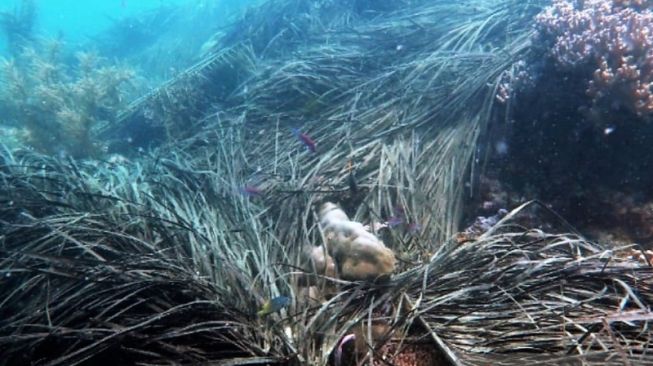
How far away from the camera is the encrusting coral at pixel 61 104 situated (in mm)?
8086

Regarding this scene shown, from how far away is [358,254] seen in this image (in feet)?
7.57

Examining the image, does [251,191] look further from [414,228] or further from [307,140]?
[414,228]

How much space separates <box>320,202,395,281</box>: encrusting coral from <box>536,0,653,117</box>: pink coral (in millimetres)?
2538

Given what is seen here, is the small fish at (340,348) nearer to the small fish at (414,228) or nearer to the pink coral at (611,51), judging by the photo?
the small fish at (414,228)

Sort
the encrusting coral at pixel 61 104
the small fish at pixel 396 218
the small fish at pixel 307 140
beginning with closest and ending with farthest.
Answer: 1. the small fish at pixel 396 218
2. the small fish at pixel 307 140
3. the encrusting coral at pixel 61 104

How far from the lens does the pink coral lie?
3441mm

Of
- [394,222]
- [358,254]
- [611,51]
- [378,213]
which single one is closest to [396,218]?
[394,222]

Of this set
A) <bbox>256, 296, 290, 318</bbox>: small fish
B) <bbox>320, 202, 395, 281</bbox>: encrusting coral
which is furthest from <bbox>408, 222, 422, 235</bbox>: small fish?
<bbox>256, 296, 290, 318</bbox>: small fish

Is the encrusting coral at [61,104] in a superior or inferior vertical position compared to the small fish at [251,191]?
superior

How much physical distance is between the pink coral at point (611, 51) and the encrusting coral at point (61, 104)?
779cm

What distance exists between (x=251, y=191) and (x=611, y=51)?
3.43 metres

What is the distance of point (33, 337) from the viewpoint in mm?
1890

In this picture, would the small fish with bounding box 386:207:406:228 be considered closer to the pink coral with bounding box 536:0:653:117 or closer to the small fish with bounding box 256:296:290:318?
the small fish with bounding box 256:296:290:318

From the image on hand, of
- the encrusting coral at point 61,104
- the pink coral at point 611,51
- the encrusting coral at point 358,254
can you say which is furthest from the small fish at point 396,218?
the encrusting coral at point 61,104
